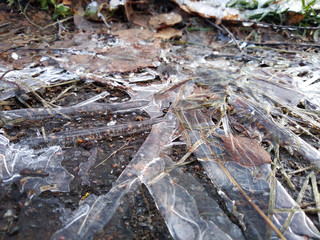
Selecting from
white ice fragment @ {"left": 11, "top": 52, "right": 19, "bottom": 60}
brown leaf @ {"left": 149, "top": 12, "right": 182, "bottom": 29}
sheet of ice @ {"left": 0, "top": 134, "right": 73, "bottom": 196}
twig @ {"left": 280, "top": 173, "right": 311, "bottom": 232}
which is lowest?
sheet of ice @ {"left": 0, "top": 134, "right": 73, "bottom": 196}

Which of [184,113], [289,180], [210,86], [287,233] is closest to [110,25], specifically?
[210,86]

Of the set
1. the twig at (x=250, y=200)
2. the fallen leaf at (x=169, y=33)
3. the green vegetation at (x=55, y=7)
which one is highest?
the fallen leaf at (x=169, y=33)

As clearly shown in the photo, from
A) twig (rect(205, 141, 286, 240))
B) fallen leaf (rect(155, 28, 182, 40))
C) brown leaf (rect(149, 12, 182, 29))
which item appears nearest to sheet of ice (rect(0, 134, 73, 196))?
twig (rect(205, 141, 286, 240))

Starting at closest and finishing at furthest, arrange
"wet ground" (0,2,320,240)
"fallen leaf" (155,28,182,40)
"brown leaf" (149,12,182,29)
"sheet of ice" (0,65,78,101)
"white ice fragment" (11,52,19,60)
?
1. "wet ground" (0,2,320,240)
2. "sheet of ice" (0,65,78,101)
3. "white ice fragment" (11,52,19,60)
4. "fallen leaf" (155,28,182,40)
5. "brown leaf" (149,12,182,29)

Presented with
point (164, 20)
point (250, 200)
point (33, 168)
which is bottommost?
point (33, 168)

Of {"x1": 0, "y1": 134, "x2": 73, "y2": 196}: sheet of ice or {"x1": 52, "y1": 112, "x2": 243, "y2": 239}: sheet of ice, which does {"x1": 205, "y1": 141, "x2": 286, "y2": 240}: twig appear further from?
{"x1": 0, "y1": 134, "x2": 73, "y2": 196}: sheet of ice

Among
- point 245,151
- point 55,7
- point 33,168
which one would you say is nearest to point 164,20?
point 55,7

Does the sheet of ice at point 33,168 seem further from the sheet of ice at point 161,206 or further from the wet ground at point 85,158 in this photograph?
the sheet of ice at point 161,206

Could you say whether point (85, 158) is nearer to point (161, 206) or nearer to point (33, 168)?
point (33, 168)

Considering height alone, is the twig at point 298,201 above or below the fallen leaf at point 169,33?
below

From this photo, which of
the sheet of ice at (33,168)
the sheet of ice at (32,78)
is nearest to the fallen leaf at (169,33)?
the sheet of ice at (32,78)
